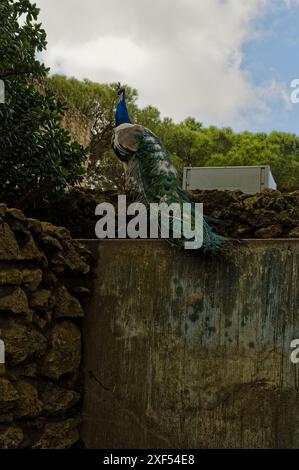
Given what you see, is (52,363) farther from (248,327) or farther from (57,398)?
(248,327)

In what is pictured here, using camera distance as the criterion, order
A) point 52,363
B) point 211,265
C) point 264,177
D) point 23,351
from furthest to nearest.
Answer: point 264,177, point 211,265, point 52,363, point 23,351

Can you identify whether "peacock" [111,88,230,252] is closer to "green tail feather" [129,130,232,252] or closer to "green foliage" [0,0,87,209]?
"green tail feather" [129,130,232,252]

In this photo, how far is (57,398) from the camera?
3.36 metres

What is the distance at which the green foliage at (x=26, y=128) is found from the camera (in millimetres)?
4523

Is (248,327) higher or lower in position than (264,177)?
lower

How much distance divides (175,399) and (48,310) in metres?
0.88

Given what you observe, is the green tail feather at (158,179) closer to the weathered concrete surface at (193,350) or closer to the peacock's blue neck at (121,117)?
the weathered concrete surface at (193,350)

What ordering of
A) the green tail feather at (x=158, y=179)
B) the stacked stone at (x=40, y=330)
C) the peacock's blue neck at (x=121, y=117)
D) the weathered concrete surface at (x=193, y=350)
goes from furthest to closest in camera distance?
1. the peacock's blue neck at (x=121, y=117)
2. the green tail feather at (x=158, y=179)
3. the weathered concrete surface at (x=193, y=350)
4. the stacked stone at (x=40, y=330)

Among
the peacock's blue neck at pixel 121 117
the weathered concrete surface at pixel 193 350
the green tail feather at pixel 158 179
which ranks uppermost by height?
the peacock's blue neck at pixel 121 117

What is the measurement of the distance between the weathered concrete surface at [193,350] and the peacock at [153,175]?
14cm

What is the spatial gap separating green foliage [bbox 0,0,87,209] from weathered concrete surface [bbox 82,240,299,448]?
133cm

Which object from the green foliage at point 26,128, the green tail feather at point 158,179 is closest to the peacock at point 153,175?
the green tail feather at point 158,179

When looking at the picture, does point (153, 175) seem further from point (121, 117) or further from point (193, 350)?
point (121, 117)

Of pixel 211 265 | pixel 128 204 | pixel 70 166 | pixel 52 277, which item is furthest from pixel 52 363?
pixel 70 166
